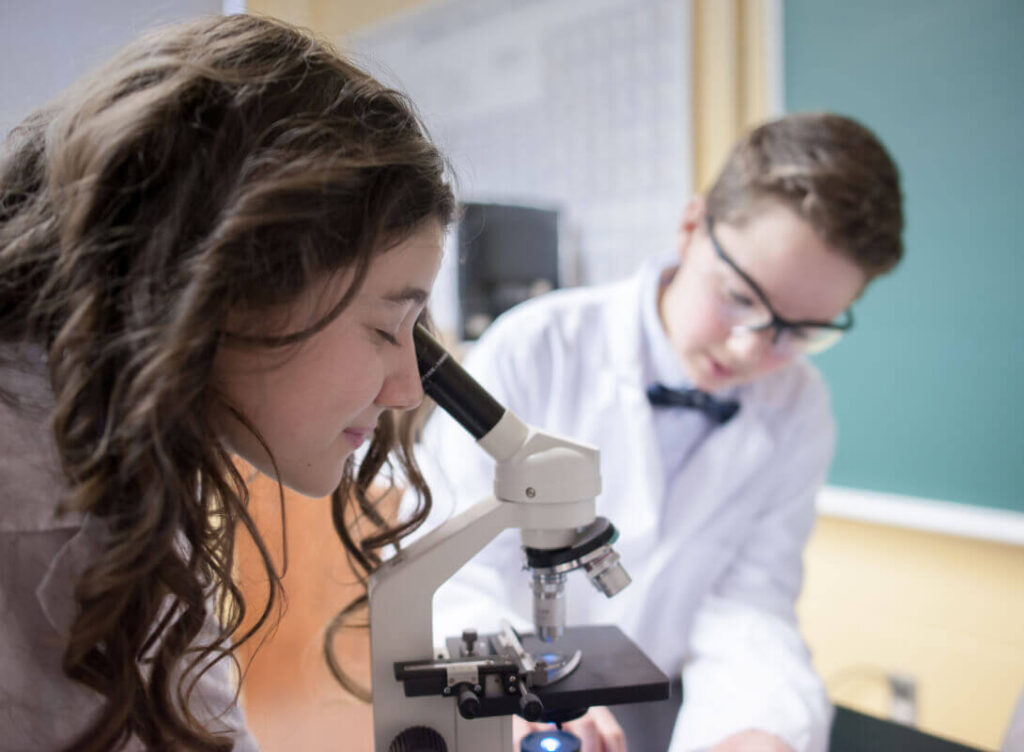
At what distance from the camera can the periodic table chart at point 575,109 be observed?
2143 mm

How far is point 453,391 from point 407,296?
4.0 inches

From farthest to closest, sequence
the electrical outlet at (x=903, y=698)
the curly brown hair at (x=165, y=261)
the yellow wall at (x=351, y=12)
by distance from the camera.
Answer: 1. the yellow wall at (x=351, y=12)
2. the electrical outlet at (x=903, y=698)
3. the curly brown hair at (x=165, y=261)

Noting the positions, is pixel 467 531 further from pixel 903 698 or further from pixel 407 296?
pixel 903 698

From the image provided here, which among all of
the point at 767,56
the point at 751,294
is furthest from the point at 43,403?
the point at 767,56

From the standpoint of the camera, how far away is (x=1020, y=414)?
1.50 meters

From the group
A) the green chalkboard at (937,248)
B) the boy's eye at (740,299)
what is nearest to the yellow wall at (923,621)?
the green chalkboard at (937,248)

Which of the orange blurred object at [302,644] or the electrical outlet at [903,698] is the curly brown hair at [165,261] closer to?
the orange blurred object at [302,644]

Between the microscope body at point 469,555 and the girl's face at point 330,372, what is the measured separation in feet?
0.34

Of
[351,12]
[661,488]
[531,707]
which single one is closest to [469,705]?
[531,707]

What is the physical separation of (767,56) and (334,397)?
5.73ft

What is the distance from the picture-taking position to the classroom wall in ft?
5.13

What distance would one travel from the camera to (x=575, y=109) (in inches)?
94.7

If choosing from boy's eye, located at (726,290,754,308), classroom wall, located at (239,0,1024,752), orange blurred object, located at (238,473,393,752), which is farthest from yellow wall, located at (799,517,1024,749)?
orange blurred object, located at (238,473,393,752)

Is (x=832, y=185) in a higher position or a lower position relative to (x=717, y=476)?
higher
